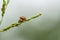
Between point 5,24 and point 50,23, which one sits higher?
point 5,24

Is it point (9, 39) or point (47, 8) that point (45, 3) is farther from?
point (9, 39)

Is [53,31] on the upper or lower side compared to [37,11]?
lower

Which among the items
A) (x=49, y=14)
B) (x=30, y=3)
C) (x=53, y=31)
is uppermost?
(x=30, y=3)

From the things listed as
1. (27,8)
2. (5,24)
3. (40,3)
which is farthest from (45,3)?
(5,24)

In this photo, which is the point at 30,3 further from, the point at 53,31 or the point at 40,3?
the point at 53,31

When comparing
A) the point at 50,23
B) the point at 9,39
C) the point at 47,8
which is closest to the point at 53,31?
the point at 50,23

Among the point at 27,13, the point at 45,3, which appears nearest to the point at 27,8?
the point at 27,13
